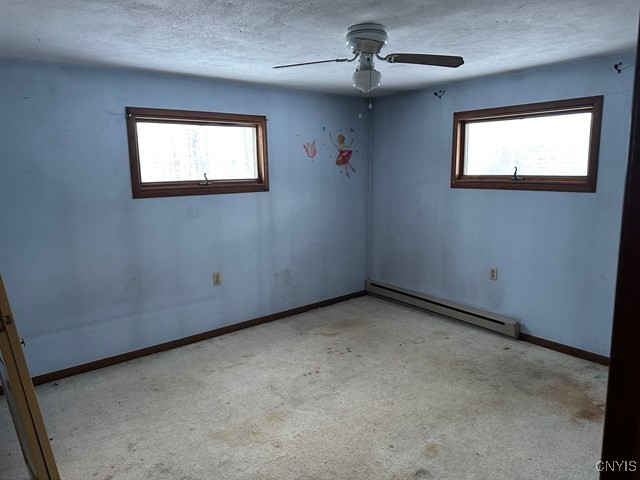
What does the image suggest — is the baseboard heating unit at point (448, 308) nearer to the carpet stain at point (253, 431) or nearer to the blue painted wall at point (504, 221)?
the blue painted wall at point (504, 221)

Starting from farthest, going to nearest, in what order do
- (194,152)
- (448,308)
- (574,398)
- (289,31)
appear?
(448,308)
(194,152)
(574,398)
(289,31)

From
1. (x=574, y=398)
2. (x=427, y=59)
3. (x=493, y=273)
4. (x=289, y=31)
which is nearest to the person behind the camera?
(x=427, y=59)

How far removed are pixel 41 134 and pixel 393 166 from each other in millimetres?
3250

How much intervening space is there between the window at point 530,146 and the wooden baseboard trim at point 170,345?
201 centimetres

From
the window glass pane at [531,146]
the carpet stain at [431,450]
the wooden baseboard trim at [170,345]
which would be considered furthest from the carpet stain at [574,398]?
the wooden baseboard trim at [170,345]

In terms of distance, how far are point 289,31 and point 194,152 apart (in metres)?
1.70

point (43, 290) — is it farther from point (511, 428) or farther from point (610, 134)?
point (610, 134)

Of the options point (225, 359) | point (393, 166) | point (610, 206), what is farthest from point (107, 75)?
point (610, 206)

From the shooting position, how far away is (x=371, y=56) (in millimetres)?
2346

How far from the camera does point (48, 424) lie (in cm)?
247

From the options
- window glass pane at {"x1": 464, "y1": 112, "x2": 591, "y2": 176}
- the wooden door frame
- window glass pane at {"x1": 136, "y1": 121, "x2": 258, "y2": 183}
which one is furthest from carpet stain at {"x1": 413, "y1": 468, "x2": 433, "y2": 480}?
A: window glass pane at {"x1": 136, "y1": 121, "x2": 258, "y2": 183}

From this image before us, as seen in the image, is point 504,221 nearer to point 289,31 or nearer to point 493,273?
point 493,273

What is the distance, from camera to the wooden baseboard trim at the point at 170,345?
3.01 meters

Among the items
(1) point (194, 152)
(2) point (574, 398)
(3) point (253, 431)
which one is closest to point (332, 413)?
(3) point (253, 431)
